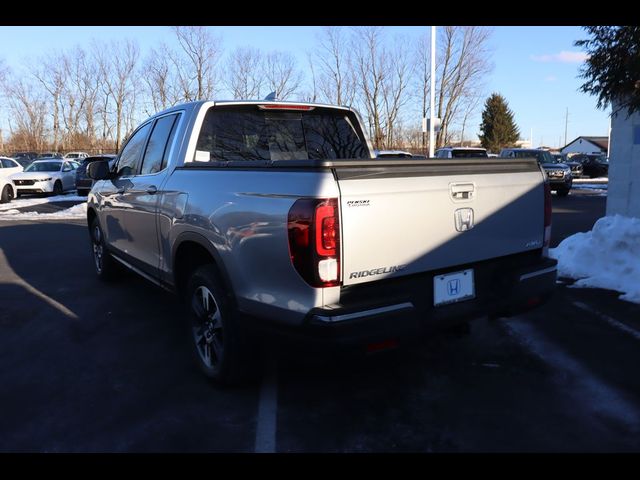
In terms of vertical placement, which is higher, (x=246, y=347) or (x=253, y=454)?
(x=246, y=347)

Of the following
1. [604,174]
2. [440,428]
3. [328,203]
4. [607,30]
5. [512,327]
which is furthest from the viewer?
[604,174]

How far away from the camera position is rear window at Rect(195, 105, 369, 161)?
4.20m

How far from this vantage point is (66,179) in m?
21.8

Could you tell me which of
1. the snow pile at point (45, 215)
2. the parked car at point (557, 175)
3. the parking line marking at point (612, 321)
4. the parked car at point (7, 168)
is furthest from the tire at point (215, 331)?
the parked car at point (7, 168)

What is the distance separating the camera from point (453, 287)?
3113 mm

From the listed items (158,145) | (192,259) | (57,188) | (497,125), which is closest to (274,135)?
(158,145)

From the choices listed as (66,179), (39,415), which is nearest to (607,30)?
(39,415)

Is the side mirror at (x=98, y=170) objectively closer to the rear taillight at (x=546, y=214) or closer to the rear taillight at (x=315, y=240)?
the rear taillight at (x=315, y=240)

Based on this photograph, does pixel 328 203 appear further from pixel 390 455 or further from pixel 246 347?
pixel 390 455

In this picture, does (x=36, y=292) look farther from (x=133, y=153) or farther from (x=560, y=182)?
(x=560, y=182)

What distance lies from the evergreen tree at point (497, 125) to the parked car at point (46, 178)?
150 feet

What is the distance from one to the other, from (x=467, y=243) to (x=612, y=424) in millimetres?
1333

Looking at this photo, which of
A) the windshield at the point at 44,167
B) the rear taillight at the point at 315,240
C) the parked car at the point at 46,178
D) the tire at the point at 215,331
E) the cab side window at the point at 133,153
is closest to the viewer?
the rear taillight at the point at 315,240

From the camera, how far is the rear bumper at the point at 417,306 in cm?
265
